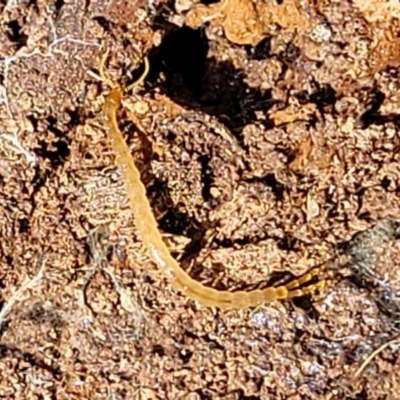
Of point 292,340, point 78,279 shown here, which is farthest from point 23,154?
point 292,340

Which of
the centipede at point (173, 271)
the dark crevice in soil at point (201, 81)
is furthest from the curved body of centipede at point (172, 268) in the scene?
the dark crevice in soil at point (201, 81)

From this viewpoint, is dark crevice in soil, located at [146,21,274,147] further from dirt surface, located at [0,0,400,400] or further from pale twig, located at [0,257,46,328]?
pale twig, located at [0,257,46,328]

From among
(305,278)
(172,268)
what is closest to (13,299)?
(172,268)

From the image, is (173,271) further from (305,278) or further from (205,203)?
(305,278)

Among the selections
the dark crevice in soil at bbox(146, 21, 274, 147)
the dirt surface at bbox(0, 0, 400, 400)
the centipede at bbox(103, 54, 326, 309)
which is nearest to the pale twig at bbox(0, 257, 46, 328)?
the dirt surface at bbox(0, 0, 400, 400)

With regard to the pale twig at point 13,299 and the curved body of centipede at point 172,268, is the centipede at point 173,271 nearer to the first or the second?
the curved body of centipede at point 172,268

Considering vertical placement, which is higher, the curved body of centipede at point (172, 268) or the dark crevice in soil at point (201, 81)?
the dark crevice in soil at point (201, 81)
